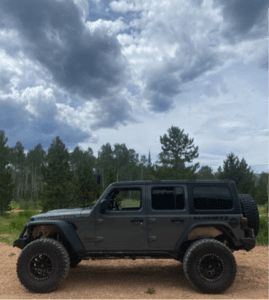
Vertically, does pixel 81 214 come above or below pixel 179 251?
above

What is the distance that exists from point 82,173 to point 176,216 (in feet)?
62.3

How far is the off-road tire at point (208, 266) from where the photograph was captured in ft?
16.6

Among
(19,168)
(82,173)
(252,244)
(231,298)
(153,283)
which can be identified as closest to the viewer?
(231,298)

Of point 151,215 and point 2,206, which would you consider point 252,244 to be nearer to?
point 151,215

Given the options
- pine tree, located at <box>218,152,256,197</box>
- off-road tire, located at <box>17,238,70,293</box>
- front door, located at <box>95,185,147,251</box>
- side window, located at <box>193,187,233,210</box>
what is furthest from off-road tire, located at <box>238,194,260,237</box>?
pine tree, located at <box>218,152,256,197</box>

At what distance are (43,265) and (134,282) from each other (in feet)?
5.94

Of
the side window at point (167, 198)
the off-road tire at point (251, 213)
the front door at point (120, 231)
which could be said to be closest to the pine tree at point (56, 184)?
the front door at point (120, 231)

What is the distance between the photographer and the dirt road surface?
4984mm

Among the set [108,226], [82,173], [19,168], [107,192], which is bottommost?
[108,226]

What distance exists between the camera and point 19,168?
79562mm

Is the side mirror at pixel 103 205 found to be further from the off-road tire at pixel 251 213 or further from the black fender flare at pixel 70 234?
the off-road tire at pixel 251 213

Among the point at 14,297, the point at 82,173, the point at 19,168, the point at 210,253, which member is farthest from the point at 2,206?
the point at 19,168

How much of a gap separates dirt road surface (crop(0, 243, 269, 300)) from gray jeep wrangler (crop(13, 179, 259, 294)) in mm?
298

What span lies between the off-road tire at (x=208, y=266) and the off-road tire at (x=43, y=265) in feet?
7.36
